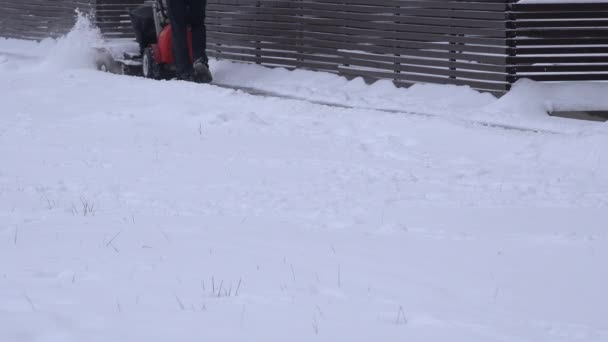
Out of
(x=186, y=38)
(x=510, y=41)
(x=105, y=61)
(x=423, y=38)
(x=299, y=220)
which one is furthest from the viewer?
(x=105, y=61)

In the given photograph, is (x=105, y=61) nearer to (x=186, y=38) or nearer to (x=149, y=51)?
(x=149, y=51)

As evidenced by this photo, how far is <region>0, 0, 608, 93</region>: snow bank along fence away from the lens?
44.2 ft

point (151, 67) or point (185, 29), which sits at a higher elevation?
point (185, 29)

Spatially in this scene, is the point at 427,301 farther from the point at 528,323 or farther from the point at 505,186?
the point at 505,186

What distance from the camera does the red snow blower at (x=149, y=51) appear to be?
16344 millimetres

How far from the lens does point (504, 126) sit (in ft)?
39.5

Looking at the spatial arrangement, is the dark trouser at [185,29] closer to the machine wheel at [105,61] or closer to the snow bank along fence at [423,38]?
the snow bank along fence at [423,38]

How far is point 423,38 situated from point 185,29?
3645mm

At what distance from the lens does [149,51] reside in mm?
16656

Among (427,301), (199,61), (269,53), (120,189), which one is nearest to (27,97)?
(199,61)

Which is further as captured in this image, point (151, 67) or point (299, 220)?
point (151, 67)

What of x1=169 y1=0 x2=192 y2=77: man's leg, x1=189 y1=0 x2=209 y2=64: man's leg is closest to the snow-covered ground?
x1=169 y1=0 x2=192 y2=77: man's leg

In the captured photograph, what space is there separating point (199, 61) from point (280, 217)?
8.59 m

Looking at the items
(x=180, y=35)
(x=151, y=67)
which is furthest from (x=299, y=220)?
(x=151, y=67)
